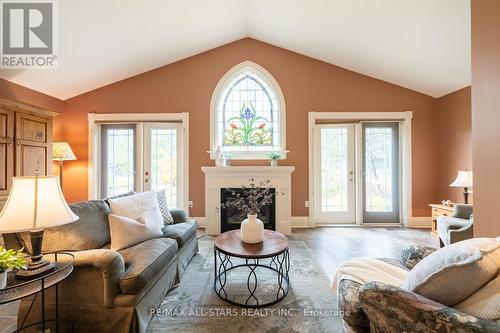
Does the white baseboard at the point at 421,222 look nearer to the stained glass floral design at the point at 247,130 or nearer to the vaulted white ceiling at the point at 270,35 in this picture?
the vaulted white ceiling at the point at 270,35

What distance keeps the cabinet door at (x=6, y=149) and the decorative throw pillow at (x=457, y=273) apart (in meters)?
4.03

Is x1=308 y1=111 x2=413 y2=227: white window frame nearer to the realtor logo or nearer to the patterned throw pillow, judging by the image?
the patterned throw pillow

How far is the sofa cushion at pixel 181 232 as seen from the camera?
7.35ft

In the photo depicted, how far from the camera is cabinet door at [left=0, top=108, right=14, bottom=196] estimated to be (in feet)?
8.59

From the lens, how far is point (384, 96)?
406cm

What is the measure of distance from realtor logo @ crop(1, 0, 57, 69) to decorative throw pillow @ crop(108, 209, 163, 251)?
2.36 m

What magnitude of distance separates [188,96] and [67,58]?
1719 mm

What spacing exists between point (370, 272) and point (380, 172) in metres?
→ 3.32

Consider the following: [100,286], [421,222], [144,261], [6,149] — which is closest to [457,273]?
[144,261]

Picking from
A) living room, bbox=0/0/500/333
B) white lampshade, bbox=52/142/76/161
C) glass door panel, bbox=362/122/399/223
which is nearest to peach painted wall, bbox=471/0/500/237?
living room, bbox=0/0/500/333

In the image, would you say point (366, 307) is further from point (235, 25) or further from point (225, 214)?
point (235, 25)

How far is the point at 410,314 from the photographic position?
0.89 m

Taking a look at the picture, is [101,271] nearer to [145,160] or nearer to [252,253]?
[252,253]

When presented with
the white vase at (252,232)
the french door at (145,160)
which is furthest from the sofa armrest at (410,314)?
the french door at (145,160)
